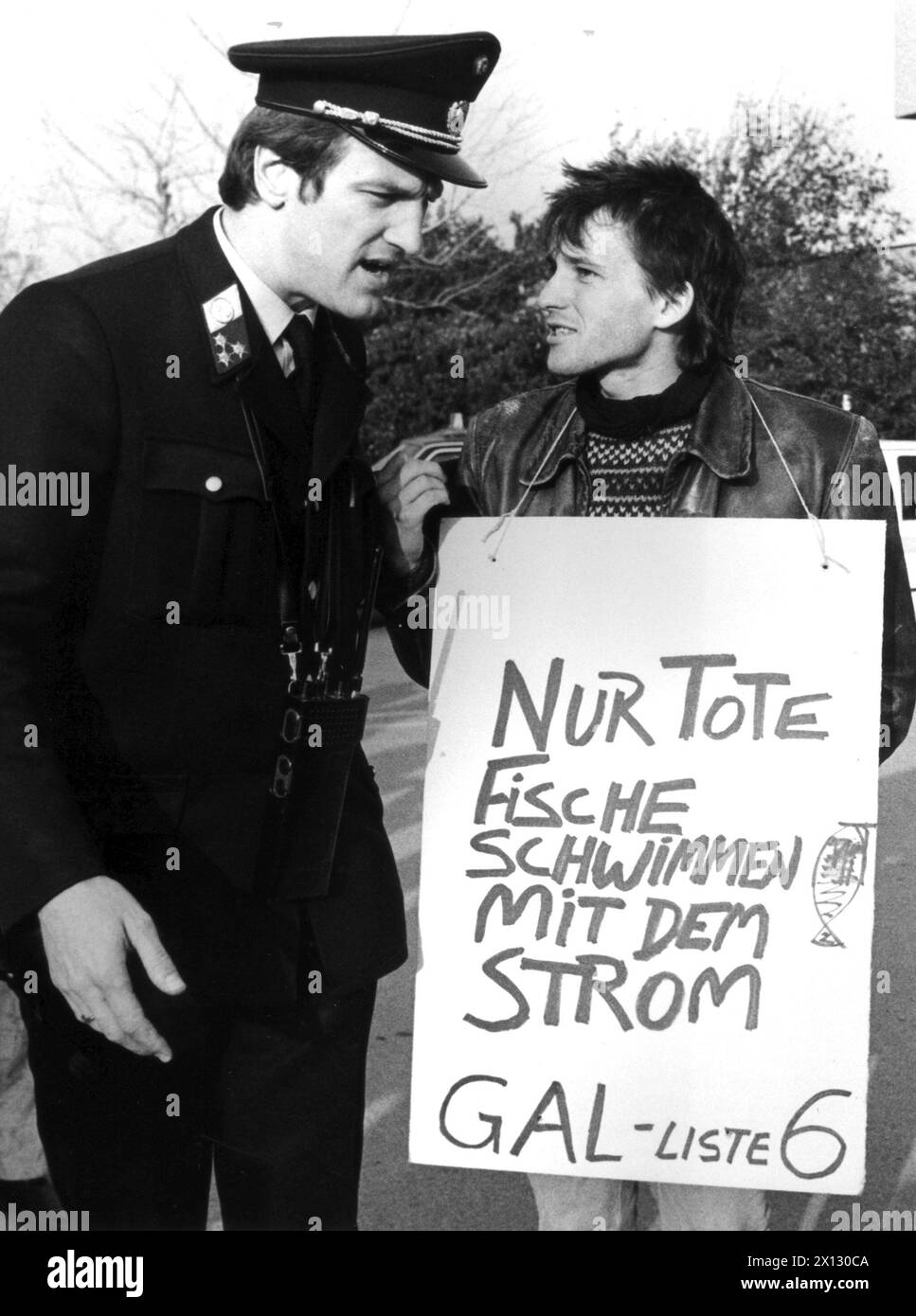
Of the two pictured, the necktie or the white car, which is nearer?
the necktie

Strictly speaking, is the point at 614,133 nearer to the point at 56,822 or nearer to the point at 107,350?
the point at 107,350

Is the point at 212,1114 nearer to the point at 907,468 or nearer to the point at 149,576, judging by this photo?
the point at 149,576

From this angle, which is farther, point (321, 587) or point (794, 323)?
point (794, 323)

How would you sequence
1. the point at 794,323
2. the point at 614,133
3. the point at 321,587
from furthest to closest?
the point at 794,323 → the point at 614,133 → the point at 321,587

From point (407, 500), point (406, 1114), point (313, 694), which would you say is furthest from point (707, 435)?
point (406, 1114)

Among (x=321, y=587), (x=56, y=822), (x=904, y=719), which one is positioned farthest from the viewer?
(x=904, y=719)

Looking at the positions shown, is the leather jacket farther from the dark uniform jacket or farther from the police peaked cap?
the police peaked cap

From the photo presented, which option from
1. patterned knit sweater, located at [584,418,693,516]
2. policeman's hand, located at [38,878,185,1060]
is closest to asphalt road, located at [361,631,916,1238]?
patterned knit sweater, located at [584,418,693,516]

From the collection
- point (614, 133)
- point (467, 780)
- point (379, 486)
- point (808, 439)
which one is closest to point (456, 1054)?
point (467, 780)

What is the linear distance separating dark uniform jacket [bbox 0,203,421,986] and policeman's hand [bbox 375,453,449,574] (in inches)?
1.5

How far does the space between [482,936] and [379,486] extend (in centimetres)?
65

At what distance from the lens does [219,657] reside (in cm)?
229

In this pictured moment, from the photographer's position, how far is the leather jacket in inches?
96.4

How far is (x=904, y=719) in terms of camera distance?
2.55 m
